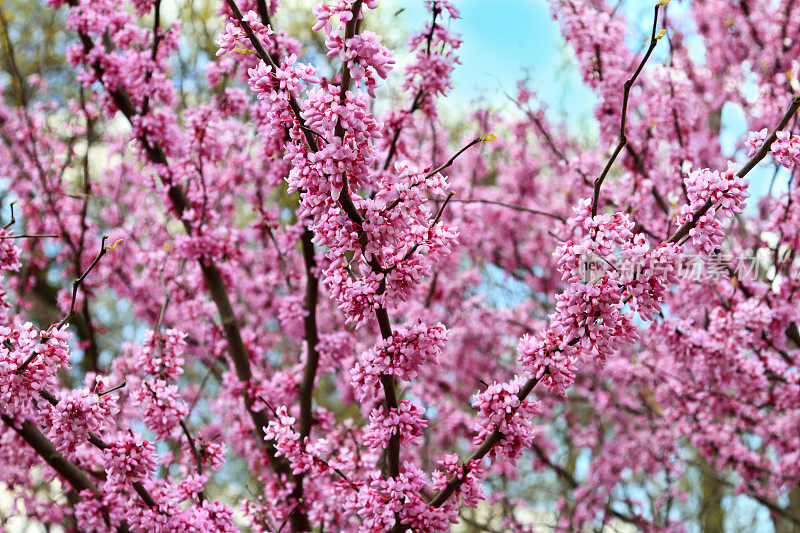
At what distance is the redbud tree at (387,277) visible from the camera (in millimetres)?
2764

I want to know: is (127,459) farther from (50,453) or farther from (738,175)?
(738,175)

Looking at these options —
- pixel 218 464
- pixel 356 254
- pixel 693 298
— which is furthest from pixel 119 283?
pixel 693 298

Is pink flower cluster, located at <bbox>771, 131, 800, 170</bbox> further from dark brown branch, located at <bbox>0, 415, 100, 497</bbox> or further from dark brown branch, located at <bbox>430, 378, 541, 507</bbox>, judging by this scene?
dark brown branch, located at <bbox>0, 415, 100, 497</bbox>

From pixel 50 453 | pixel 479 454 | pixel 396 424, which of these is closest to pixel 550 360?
pixel 479 454

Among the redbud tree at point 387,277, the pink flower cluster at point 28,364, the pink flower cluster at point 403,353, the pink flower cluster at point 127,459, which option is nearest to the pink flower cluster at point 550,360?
the redbud tree at point 387,277

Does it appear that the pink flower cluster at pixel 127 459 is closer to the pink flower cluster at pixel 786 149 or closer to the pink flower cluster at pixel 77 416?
the pink flower cluster at pixel 77 416

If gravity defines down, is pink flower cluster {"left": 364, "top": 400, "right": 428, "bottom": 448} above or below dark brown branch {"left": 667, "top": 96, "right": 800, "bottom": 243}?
below

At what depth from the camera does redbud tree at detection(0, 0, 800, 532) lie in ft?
9.07

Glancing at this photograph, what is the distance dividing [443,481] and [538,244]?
6386 millimetres

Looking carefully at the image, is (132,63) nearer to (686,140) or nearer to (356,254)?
(356,254)

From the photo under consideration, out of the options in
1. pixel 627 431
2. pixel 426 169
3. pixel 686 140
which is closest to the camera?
pixel 426 169

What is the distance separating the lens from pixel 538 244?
9102 mm

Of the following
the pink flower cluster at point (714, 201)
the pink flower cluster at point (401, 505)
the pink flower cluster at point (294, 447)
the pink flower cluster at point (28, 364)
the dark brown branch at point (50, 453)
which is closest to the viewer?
the pink flower cluster at point (714, 201)

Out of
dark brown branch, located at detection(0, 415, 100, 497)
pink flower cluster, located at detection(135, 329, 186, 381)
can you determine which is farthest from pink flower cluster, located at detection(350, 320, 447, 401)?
dark brown branch, located at detection(0, 415, 100, 497)
